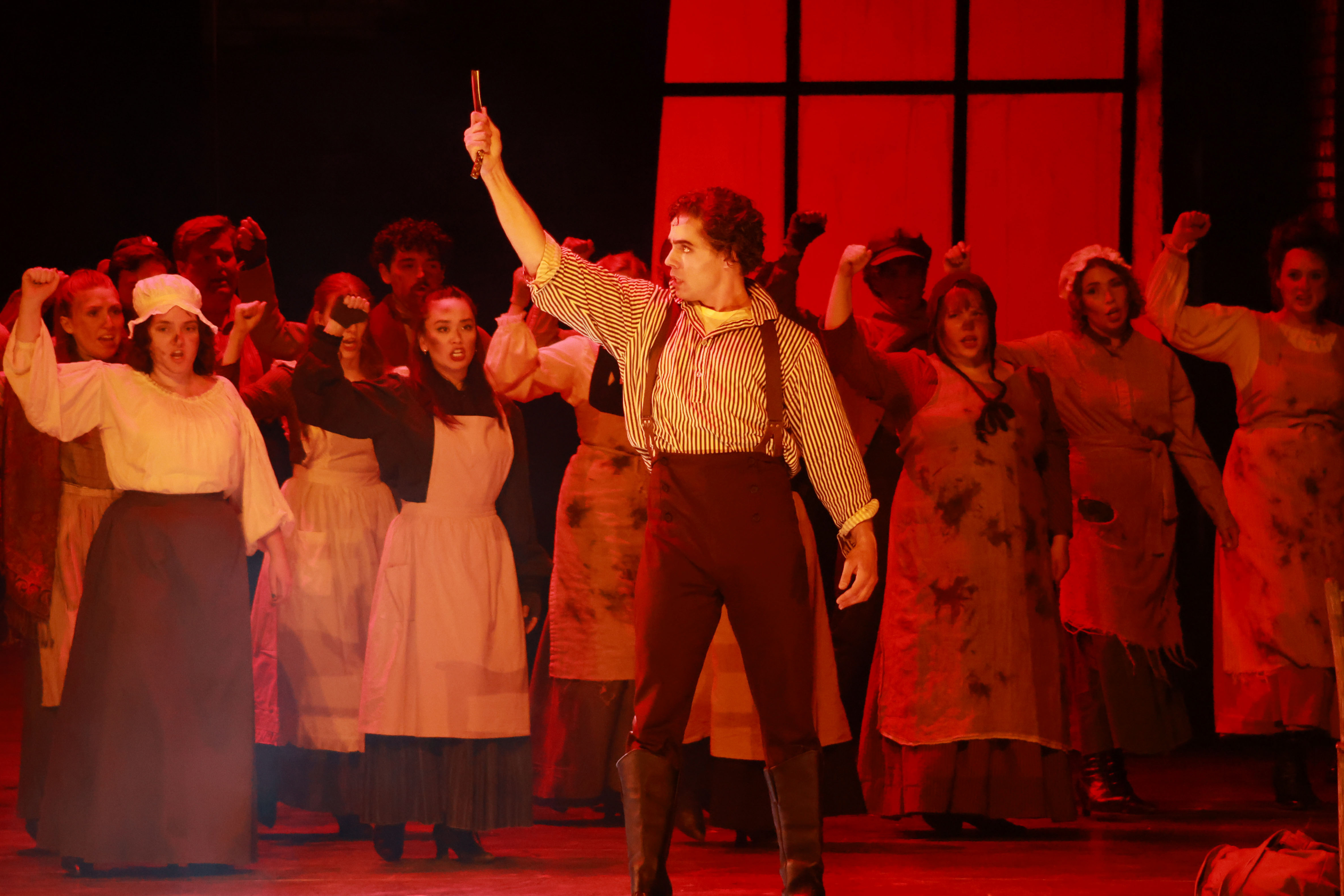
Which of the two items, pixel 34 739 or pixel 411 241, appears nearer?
pixel 34 739

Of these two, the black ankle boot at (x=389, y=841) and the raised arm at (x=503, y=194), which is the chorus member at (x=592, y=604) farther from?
the raised arm at (x=503, y=194)

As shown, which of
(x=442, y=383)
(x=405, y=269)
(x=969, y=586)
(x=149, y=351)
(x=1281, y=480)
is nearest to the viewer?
(x=149, y=351)

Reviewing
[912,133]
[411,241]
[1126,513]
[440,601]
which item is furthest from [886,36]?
[440,601]

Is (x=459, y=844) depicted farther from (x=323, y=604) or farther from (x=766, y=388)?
(x=766, y=388)

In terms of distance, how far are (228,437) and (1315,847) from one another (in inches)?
105

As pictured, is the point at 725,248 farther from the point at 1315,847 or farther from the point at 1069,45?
the point at 1069,45

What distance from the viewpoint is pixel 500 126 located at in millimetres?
5898

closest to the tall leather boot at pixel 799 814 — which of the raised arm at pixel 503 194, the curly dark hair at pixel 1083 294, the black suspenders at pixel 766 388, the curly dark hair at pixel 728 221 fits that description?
the black suspenders at pixel 766 388

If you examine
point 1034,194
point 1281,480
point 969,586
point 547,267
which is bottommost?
point 969,586

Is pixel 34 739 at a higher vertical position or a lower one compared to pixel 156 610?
lower

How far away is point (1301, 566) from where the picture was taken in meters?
5.08

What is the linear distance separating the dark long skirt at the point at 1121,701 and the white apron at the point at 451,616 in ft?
5.82

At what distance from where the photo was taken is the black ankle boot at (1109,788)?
480 cm

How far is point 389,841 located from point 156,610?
831mm
